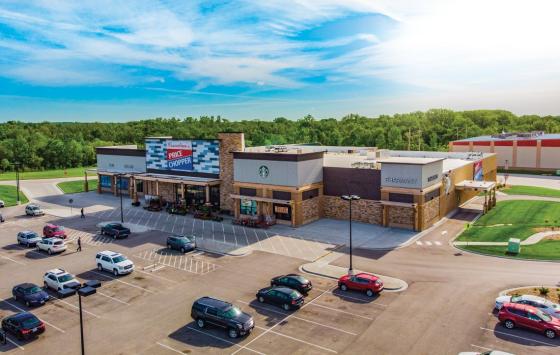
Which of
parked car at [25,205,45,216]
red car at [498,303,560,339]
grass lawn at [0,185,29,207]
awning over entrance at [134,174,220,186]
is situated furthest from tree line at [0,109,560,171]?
red car at [498,303,560,339]

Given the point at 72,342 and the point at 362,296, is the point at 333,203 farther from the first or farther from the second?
the point at 72,342

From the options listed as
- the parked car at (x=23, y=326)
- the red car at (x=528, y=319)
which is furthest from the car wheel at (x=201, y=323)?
the red car at (x=528, y=319)

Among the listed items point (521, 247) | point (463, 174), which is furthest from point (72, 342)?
point (463, 174)

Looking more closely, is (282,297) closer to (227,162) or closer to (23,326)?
(23,326)

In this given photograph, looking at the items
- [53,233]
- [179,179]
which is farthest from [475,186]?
[53,233]

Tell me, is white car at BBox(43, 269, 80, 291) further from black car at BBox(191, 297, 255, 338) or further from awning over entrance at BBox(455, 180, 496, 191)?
awning over entrance at BBox(455, 180, 496, 191)
